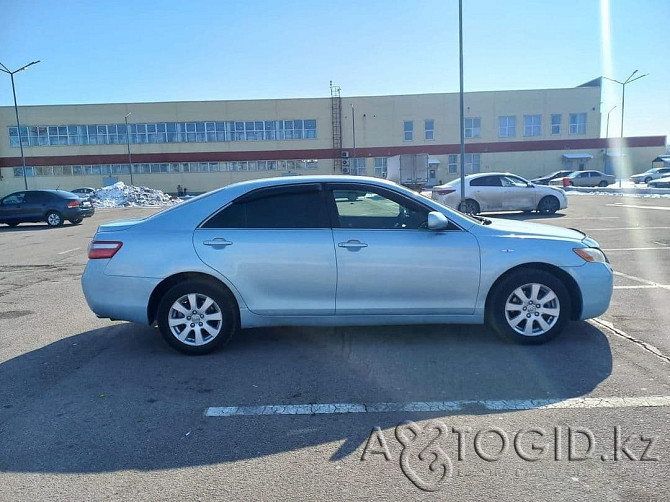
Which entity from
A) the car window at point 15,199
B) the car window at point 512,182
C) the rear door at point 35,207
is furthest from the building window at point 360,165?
the car window at point 15,199

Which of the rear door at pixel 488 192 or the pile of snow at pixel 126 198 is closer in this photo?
the rear door at pixel 488 192

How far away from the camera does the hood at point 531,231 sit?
4.84 meters

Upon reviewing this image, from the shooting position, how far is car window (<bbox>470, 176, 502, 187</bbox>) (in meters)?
17.9

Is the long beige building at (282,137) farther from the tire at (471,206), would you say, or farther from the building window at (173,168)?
the tire at (471,206)

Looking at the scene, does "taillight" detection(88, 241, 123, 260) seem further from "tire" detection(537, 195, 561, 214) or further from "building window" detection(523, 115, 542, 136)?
"building window" detection(523, 115, 542, 136)

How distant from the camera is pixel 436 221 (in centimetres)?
456

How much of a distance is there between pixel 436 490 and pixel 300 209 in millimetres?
2893

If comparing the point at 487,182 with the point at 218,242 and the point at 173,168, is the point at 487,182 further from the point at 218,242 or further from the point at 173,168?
the point at 173,168

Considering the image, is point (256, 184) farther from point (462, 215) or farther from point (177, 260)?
point (462, 215)

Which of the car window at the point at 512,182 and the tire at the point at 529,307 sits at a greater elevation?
the car window at the point at 512,182

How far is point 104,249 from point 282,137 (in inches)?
1907

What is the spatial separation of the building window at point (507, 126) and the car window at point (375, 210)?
51.0m

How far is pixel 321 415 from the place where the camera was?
11.6 ft

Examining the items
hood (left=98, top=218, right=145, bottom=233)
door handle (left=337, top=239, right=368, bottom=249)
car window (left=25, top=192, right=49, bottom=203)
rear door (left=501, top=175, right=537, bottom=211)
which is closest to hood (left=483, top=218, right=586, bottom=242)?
door handle (left=337, top=239, right=368, bottom=249)
